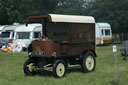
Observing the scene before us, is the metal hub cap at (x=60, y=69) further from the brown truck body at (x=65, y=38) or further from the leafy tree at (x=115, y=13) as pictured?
the leafy tree at (x=115, y=13)

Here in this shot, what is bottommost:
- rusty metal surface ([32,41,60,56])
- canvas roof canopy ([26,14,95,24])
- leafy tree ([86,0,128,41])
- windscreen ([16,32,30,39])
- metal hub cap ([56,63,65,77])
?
metal hub cap ([56,63,65,77])

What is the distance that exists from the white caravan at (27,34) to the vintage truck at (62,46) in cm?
1235

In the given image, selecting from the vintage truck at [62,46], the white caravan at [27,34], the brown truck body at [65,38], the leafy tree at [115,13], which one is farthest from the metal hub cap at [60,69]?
the leafy tree at [115,13]

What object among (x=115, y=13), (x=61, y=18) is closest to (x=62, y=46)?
(x=61, y=18)

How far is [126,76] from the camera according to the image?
10594 millimetres

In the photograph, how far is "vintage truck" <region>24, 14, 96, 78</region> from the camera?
33.9 ft

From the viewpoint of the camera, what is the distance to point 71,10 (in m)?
45.7

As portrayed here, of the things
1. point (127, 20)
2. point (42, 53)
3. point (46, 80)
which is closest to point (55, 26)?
point (42, 53)

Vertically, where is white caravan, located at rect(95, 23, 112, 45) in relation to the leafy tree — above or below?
below

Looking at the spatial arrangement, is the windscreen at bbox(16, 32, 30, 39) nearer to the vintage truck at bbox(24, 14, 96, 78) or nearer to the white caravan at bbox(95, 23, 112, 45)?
the white caravan at bbox(95, 23, 112, 45)

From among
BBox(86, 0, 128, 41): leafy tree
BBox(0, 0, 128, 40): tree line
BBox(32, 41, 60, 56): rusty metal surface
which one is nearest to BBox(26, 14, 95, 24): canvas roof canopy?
BBox(32, 41, 60, 56): rusty metal surface

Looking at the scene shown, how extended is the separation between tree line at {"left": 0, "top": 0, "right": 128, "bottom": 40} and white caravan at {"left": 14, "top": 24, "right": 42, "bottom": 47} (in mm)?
8978

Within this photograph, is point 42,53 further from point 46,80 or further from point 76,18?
point 76,18

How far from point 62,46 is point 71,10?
35539 millimetres
